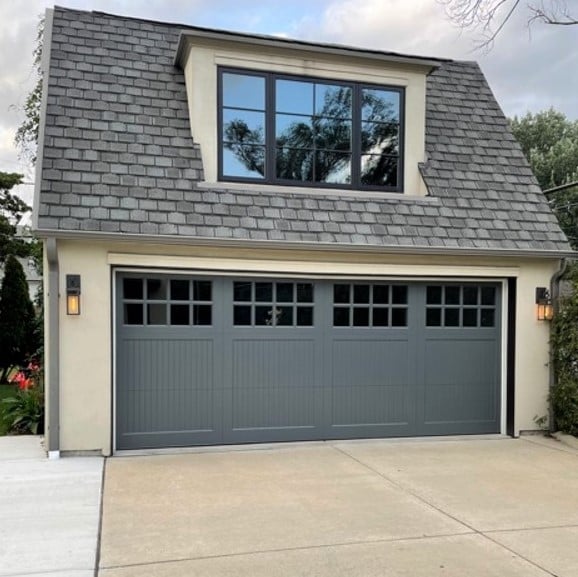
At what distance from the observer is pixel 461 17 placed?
584cm

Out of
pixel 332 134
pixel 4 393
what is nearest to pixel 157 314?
pixel 332 134

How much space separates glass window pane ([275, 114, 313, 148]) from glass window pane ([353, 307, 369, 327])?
2121mm

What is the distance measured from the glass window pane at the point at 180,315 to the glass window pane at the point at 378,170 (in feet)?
9.08

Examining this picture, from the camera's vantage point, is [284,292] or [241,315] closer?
[241,315]

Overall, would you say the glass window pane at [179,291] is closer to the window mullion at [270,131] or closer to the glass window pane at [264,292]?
the glass window pane at [264,292]

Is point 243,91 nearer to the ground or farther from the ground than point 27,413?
farther from the ground

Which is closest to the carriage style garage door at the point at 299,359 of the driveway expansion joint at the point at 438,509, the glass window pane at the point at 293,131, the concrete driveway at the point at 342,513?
the concrete driveway at the point at 342,513

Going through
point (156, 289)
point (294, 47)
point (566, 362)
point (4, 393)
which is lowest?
point (4, 393)

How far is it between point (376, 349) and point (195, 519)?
3.52m

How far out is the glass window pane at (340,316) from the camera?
713cm

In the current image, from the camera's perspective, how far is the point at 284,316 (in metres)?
6.98

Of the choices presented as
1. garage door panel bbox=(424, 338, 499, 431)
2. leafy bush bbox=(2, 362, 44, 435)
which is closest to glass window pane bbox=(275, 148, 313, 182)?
garage door panel bbox=(424, 338, 499, 431)

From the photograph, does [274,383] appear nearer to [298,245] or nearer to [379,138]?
[298,245]

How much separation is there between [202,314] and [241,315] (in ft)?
1.50
